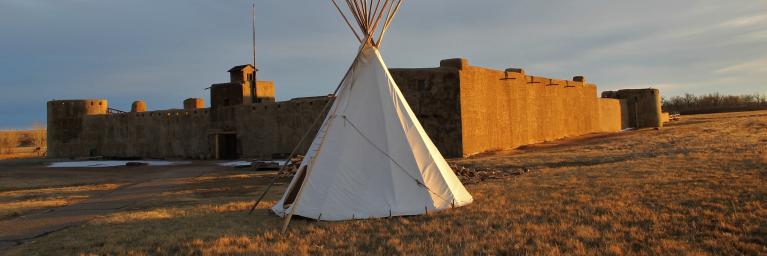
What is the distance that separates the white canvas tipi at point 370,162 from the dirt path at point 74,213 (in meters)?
3.38

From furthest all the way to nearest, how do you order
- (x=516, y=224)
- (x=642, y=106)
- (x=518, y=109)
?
(x=642, y=106) → (x=518, y=109) → (x=516, y=224)

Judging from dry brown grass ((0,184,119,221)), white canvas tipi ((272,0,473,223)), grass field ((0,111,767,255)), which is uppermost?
white canvas tipi ((272,0,473,223))

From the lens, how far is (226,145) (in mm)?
25984

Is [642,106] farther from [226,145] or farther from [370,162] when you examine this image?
[370,162]

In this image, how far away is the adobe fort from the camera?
1873cm

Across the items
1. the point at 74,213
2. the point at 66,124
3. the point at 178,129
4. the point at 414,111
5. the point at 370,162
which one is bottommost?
the point at 74,213

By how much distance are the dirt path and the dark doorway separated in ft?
36.6

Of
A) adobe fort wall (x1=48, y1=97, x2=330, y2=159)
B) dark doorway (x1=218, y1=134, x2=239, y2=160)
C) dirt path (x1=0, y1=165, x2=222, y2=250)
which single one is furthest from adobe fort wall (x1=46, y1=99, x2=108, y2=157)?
dirt path (x1=0, y1=165, x2=222, y2=250)

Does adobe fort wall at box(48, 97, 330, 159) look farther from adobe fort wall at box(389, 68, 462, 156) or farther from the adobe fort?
adobe fort wall at box(389, 68, 462, 156)

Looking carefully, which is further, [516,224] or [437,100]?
[437,100]

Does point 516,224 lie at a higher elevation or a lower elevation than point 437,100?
lower

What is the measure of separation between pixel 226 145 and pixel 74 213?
17.0m

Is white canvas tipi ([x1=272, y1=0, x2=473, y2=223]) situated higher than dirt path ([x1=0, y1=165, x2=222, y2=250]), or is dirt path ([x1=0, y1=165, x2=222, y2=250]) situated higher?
white canvas tipi ([x1=272, y1=0, x2=473, y2=223])

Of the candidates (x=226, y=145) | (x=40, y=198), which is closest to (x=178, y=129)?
(x=226, y=145)
